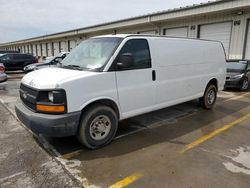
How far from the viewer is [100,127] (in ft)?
12.6

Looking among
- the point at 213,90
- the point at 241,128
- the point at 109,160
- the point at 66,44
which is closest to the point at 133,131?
the point at 109,160

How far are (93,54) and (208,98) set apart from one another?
161 inches

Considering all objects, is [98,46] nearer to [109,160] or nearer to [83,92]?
[83,92]

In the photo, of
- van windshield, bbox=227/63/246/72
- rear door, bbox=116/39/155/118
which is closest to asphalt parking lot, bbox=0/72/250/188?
→ rear door, bbox=116/39/155/118

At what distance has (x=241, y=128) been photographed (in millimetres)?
4938

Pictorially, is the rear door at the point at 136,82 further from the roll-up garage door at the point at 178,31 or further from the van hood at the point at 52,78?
the roll-up garage door at the point at 178,31

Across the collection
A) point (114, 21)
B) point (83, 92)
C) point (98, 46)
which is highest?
point (114, 21)

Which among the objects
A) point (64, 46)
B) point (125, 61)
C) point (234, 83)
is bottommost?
point (234, 83)

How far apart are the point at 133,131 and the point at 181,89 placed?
1.69m

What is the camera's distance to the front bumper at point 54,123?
10.7ft

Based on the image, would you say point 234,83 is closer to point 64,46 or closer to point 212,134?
point 212,134

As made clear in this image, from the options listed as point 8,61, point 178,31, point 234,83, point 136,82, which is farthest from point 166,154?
point 8,61

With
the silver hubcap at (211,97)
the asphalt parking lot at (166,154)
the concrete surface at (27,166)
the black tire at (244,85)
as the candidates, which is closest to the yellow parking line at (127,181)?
the asphalt parking lot at (166,154)

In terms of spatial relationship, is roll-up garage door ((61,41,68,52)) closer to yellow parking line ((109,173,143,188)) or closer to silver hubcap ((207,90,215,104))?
silver hubcap ((207,90,215,104))
